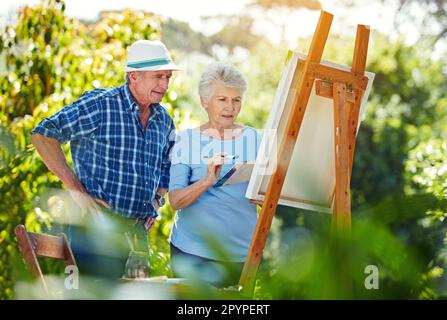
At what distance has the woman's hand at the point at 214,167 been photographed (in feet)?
9.71

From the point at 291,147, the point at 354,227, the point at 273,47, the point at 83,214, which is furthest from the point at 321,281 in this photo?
the point at 273,47

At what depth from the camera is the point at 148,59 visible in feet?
10.8

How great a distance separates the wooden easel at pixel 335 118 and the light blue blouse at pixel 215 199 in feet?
0.67

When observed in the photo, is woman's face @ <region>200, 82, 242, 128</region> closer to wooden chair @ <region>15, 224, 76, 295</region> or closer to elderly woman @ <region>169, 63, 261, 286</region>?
elderly woman @ <region>169, 63, 261, 286</region>

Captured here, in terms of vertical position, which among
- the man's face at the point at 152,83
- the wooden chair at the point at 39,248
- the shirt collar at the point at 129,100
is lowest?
the wooden chair at the point at 39,248

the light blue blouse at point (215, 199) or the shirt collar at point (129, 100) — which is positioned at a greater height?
the shirt collar at point (129, 100)

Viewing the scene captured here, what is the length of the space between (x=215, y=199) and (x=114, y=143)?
49cm

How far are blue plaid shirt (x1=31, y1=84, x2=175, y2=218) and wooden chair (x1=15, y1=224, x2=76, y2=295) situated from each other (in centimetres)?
27

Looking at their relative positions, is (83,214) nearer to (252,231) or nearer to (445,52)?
(252,231)

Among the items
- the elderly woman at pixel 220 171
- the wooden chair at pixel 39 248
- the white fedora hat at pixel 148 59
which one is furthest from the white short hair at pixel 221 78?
the wooden chair at pixel 39 248

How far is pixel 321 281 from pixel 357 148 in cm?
1138

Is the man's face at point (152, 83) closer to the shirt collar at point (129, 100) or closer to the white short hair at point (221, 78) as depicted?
the shirt collar at point (129, 100)

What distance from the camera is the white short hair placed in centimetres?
312

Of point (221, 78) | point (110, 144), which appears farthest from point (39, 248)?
point (221, 78)
